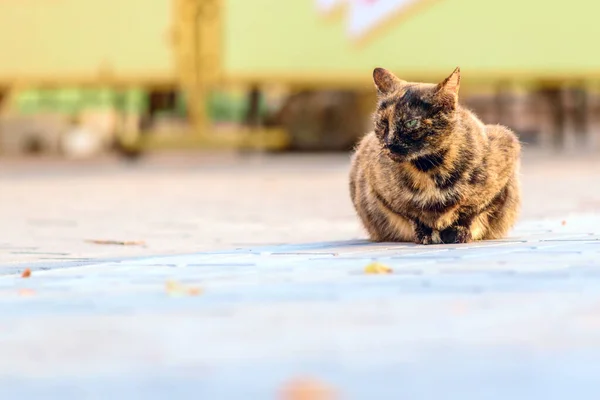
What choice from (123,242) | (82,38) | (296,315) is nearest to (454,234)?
(123,242)

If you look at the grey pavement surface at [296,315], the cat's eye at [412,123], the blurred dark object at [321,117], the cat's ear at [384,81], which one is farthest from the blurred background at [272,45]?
the cat's eye at [412,123]

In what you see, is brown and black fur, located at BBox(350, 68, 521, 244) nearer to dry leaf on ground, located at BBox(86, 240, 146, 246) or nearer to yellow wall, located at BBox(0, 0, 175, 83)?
dry leaf on ground, located at BBox(86, 240, 146, 246)

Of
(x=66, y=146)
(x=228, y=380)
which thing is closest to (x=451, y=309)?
(x=228, y=380)

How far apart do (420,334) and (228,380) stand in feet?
2.61

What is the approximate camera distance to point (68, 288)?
480cm

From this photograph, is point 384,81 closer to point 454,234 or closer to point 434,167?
point 434,167

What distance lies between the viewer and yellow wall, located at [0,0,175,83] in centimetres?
1944

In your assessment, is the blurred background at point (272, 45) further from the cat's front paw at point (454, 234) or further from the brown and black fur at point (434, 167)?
the cat's front paw at point (454, 234)

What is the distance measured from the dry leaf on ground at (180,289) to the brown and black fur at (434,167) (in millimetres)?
1762

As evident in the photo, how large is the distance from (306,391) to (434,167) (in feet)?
11.6

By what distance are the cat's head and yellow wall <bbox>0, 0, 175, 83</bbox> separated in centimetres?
1358

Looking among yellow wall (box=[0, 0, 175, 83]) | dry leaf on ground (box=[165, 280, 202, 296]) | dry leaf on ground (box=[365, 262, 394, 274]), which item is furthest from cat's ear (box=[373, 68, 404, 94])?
yellow wall (box=[0, 0, 175, 83])

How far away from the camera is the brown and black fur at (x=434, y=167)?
624 centimetres

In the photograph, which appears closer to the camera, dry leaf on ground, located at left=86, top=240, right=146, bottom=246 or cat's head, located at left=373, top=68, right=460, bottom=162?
cat's head, located at left=373, top=68, right=460, bottom=162
